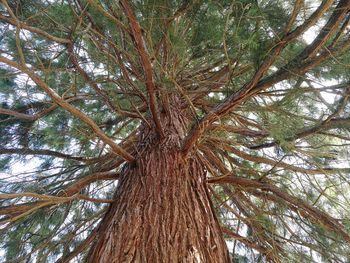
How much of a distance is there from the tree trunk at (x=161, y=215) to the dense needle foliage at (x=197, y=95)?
12 centimetres

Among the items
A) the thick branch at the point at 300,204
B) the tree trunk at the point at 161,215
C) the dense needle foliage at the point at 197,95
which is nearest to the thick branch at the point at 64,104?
the dense needle foliage at the point at 197,95

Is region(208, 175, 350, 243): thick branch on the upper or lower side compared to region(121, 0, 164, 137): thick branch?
lower

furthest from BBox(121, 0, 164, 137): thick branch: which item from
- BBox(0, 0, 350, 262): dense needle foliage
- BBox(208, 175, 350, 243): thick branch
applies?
BBox(208, 175, 350, 243): thick branch

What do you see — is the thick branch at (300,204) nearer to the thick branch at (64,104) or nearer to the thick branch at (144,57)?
the thick branch at (144,57)

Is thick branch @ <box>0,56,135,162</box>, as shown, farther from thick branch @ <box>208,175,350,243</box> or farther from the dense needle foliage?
thick branch @ <box>208,175,350,243</box>

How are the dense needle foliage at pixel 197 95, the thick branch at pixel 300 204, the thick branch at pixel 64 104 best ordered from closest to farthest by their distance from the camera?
the thick branch at pixel 64 104, the dense needle foliage at pixel 197 95, the thick branch at pixel 300 204

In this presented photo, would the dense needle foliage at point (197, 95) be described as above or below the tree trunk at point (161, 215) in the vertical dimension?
above

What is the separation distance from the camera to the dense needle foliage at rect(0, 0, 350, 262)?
4.55 ft

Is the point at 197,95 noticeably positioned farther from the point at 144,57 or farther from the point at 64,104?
the point at 64,104

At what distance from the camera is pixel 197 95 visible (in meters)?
2.65

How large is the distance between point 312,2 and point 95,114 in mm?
1943

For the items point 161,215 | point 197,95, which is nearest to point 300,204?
point 161,215

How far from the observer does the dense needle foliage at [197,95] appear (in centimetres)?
139

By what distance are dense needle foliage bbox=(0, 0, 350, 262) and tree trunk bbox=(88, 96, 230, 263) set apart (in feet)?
0.40
